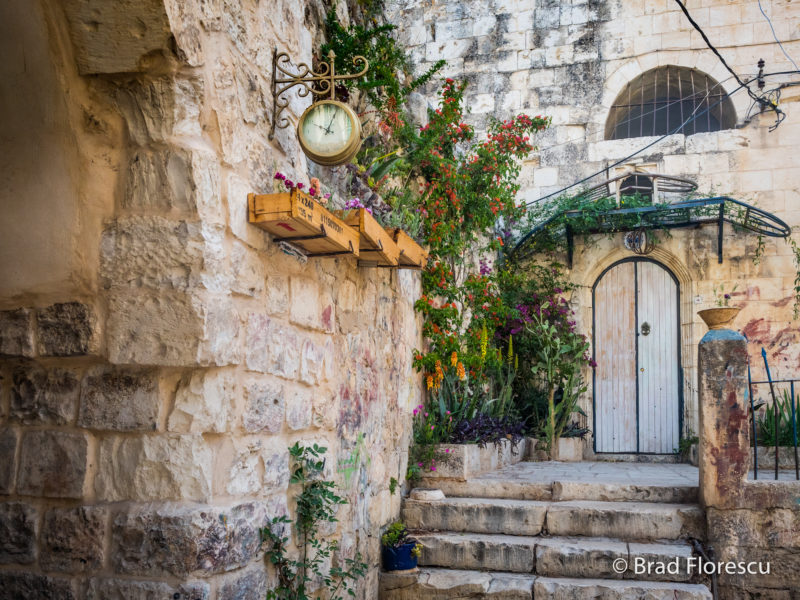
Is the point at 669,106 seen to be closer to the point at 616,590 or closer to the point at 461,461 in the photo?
the point at 461,461

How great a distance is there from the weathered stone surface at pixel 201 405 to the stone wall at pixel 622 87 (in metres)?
6.40

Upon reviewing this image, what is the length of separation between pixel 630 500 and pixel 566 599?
3.88ft

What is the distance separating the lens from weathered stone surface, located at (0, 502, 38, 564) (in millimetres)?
2377

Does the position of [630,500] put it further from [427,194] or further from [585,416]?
[585,416]

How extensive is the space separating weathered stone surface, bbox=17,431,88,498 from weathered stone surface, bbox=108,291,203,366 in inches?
13.4

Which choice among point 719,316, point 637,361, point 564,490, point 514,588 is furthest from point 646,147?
point 514,588

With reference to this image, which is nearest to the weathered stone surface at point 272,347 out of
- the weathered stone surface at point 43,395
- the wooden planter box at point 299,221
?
the wooden planter box at point 299,221

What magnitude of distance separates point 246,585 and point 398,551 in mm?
1866

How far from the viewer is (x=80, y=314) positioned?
2.37m

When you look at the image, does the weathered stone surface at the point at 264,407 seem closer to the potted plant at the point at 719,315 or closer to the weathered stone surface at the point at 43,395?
the weathered stone surface at the point at 43,395

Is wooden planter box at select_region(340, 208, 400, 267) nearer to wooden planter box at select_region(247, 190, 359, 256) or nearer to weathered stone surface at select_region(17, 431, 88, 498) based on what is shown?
wooden planter box at select_region(247, 190, 359, 256)

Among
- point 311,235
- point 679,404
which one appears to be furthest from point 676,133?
point 311,235

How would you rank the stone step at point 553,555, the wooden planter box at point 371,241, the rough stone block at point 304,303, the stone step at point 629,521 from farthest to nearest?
the stone step at point 629,521
the stone step at point 553,555
the wooden planter box at point 371,241
the rough stone block at point 304,303

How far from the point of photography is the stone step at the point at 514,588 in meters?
3.90
